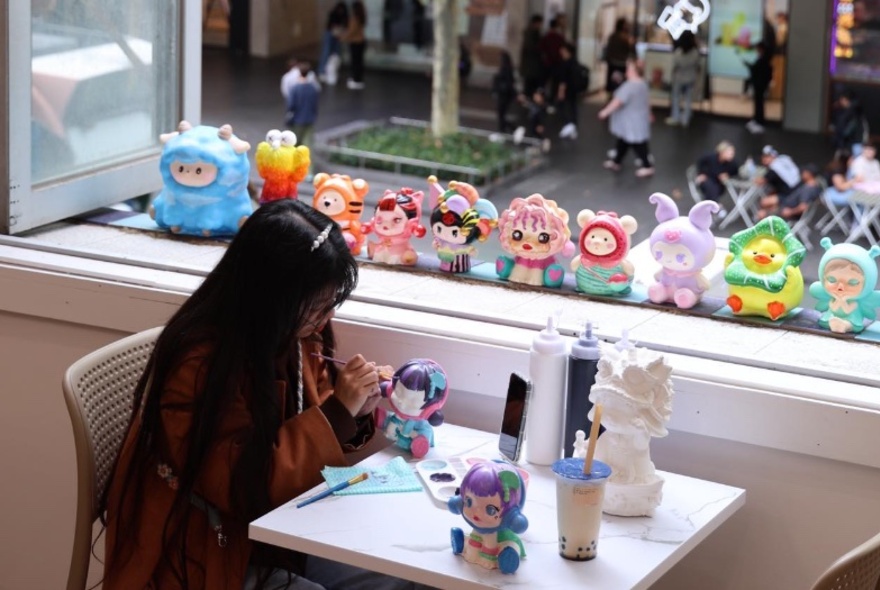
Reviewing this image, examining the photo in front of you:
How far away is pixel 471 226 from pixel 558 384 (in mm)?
769

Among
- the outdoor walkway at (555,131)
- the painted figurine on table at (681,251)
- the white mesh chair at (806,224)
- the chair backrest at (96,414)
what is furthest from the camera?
the outdoor walkway at (555,131)

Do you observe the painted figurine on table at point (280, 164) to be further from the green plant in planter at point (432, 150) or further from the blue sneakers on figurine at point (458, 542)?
the green plant in planter at point (432, 150)

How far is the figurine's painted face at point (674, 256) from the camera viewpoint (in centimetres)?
291

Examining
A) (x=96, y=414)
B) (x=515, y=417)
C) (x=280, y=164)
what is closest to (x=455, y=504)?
(x=515, y=417)

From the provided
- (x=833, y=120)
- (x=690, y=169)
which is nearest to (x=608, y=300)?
(x=690, y=169)

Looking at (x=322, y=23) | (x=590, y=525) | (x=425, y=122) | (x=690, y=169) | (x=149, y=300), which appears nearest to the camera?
(x=590, y=525)

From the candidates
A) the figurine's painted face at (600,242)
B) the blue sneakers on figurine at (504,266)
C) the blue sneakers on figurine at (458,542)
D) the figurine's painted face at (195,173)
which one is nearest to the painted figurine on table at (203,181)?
the figurine's painted face at (195,173)

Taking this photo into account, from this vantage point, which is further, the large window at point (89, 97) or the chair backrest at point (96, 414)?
the large window at point (89, 97)

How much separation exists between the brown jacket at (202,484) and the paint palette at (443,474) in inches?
6.0

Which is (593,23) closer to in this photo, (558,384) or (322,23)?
(322,23)

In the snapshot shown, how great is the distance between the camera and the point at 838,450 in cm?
238

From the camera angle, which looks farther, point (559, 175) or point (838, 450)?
point (559, 175)

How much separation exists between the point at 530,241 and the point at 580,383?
2.29ft

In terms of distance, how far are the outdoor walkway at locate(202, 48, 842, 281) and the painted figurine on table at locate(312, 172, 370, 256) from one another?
4956 millimetres
